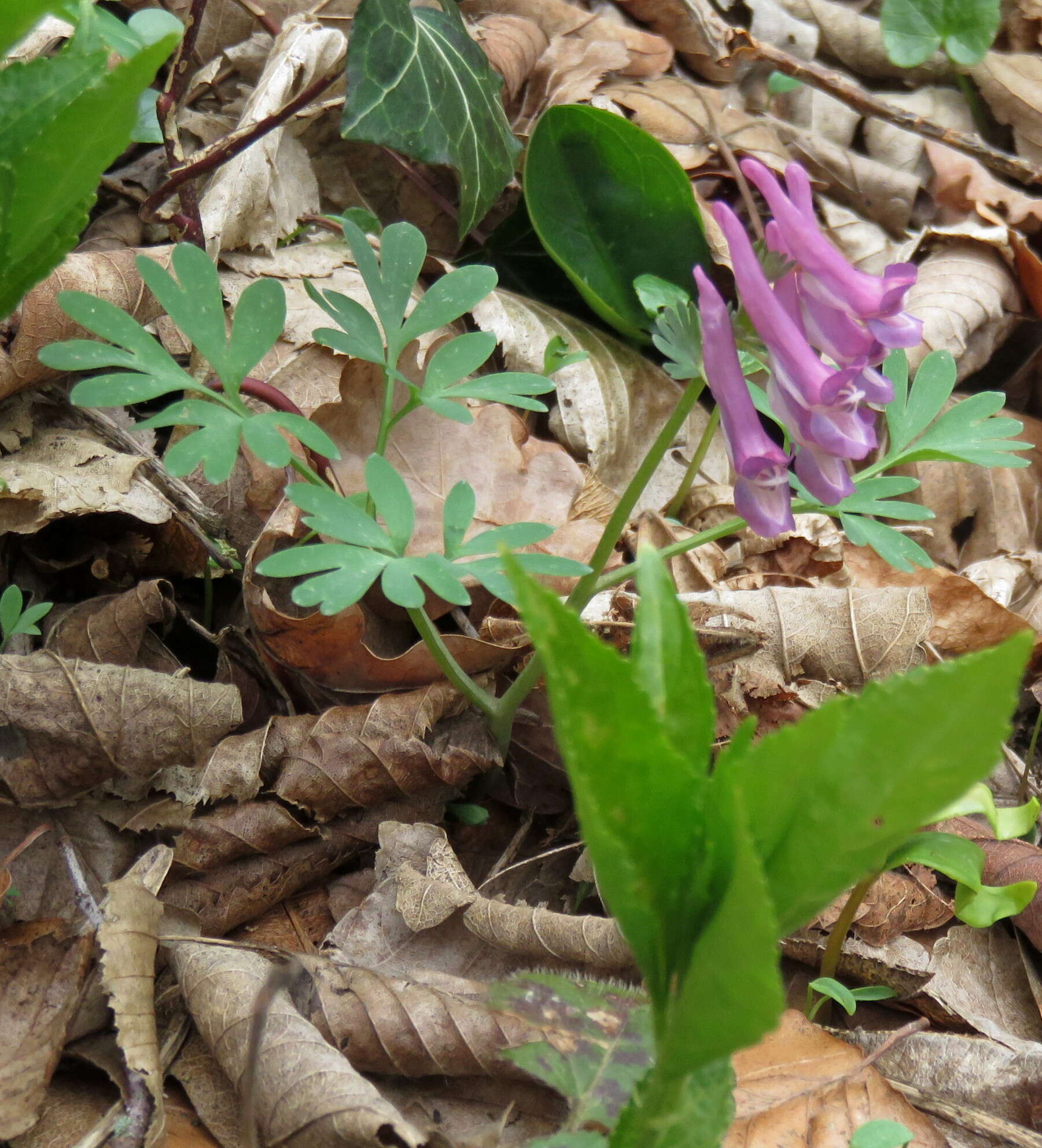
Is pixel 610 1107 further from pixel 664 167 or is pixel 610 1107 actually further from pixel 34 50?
pixel 34 50

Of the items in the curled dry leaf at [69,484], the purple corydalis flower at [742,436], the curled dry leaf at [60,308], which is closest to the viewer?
the purple corydalis flower at [742,436]

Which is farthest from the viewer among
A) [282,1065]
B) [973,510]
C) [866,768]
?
[973,510]

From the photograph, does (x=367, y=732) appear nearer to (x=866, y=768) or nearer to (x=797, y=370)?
(x=797, y=370)

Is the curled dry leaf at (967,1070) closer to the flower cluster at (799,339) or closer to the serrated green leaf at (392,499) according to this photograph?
the flower cluster at (799,339)

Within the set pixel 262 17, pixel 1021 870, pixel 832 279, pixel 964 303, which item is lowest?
pixel 1021 870

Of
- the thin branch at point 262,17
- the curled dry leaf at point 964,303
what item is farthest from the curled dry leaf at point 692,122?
the thin branch at point 262,17

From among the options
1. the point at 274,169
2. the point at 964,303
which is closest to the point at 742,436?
the point at 274,169

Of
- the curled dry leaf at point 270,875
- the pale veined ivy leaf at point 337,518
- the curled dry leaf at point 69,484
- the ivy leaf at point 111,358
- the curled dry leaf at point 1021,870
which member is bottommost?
the curled dry leaf at point 1021,870

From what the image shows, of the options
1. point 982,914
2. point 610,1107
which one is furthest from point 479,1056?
point 982,914
